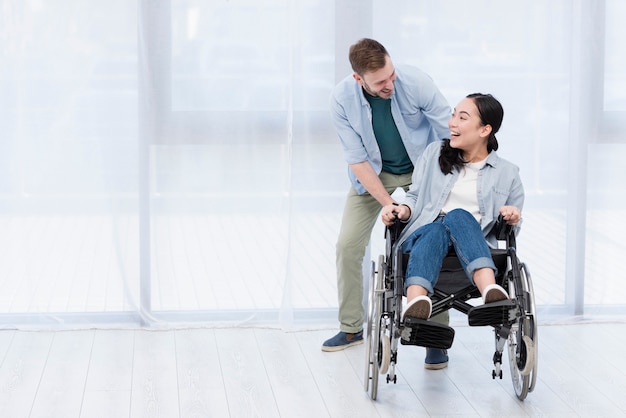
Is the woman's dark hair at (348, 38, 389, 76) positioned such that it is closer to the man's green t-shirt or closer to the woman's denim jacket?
the man's green t-shirt

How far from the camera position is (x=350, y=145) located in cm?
362

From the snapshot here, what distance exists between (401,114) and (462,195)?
0.43 metres

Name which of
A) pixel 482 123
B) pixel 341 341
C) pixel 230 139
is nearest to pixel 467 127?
pixel 482 123

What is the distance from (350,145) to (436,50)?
72 centimetres

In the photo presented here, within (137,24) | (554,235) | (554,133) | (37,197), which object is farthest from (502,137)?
(37,197)

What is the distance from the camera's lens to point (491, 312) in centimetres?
296

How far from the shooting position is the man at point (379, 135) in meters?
3.56

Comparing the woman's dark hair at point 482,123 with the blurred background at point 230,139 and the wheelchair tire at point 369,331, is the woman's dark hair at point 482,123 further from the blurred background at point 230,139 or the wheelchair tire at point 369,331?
the blurred background at point 230,139

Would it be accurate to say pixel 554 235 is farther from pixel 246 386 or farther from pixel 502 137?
pixel 246 386

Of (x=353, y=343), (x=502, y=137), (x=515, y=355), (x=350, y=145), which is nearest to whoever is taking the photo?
(x=515, y=355)

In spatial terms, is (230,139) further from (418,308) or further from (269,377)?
(418,308)

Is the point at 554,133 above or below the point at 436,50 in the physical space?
below

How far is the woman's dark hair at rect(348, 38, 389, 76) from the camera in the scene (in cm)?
330

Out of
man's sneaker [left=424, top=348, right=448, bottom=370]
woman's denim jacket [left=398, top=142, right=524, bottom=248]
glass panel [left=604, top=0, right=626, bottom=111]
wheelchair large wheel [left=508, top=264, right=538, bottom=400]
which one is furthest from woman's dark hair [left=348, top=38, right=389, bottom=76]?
glass panel [left=604, top=0, right=626, bottom=111]
